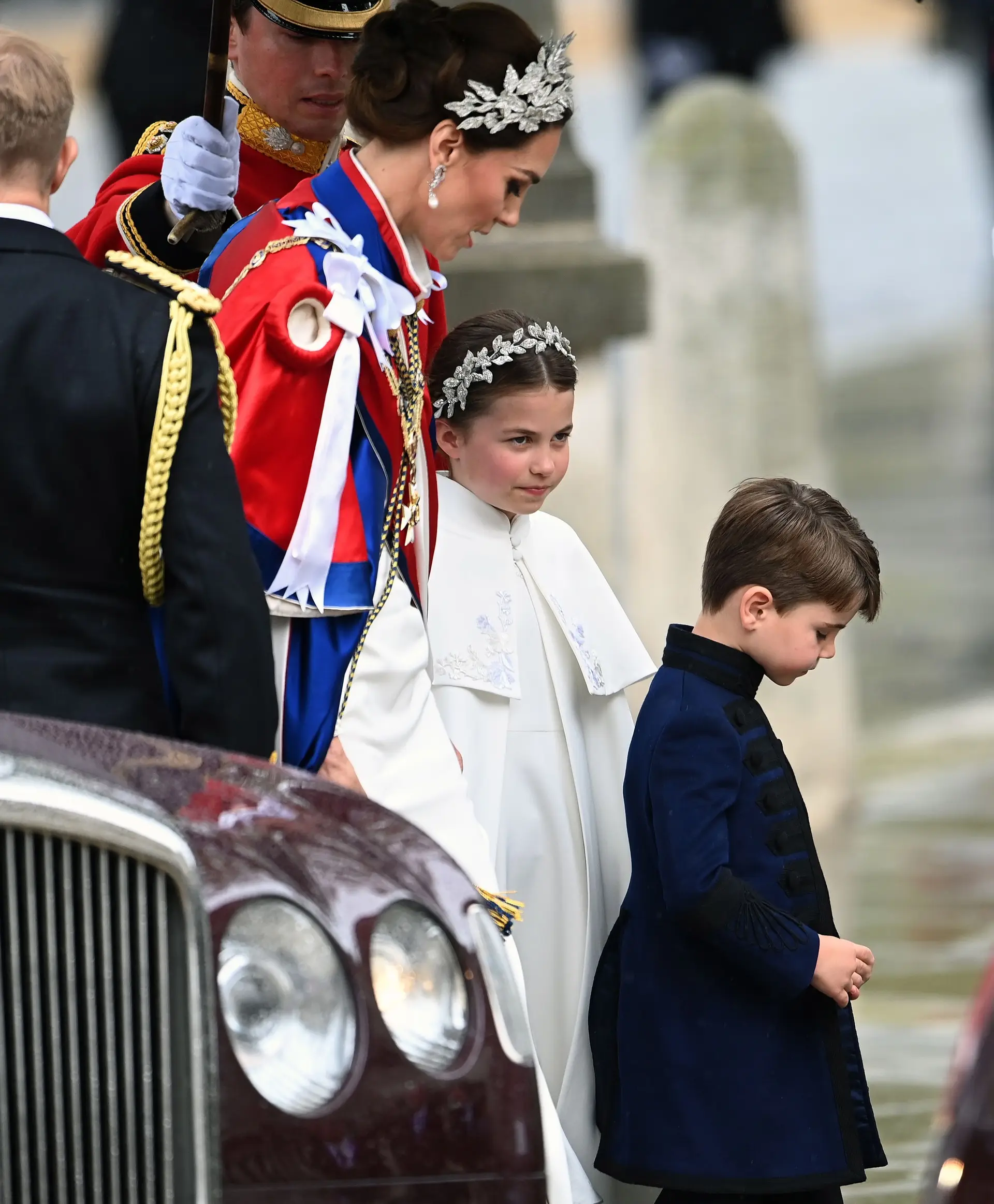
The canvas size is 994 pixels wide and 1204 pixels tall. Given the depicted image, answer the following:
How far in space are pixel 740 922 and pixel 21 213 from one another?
1360 mm

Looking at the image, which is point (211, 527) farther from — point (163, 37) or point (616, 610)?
point (163, 37)

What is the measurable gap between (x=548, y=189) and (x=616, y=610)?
2.59 m

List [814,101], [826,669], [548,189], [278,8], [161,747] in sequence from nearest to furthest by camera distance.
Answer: [161,747] < [278,8] < [548,189] < [826,669] < [814,101]

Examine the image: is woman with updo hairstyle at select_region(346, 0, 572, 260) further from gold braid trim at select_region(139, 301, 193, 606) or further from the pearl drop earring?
gold braid trim at select_region(139, 301, 193, 606)

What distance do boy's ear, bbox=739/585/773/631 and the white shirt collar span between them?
1160mm

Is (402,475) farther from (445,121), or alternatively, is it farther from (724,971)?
(724,971)

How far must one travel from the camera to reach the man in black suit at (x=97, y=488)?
305 centimetres

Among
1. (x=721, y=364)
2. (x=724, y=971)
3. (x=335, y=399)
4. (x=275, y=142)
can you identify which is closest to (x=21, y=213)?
(x=335, y=399)

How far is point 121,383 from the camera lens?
3068 millimetres

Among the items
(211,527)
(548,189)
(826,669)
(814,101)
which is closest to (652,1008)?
(211,527)

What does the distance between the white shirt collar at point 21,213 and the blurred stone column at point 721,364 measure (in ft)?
18.2

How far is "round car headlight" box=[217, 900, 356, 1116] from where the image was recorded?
2.55m

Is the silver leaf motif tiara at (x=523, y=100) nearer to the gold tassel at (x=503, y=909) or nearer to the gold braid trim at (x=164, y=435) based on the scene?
the gold braid trim at (x=164, y=435)

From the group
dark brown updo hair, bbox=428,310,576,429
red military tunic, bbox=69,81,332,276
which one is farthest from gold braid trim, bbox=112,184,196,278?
dark brown updo hair, bbox=428,310,576,429
